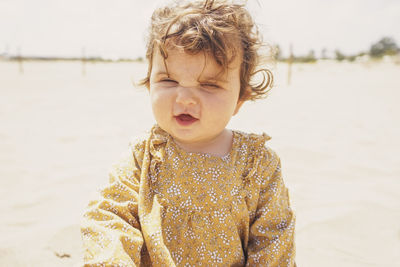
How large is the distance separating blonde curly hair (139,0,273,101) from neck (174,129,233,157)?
26 cm

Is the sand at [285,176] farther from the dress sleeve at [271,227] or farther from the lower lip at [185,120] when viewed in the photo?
the lower lip at [185,120]

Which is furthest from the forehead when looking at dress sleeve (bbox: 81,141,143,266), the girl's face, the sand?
the sand

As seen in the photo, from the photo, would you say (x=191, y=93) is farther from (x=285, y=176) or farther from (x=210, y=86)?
(x=285, y=176)

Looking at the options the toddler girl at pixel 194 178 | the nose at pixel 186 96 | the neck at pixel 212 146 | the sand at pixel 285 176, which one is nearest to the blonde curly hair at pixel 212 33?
the toddler girl at pixel 194 178

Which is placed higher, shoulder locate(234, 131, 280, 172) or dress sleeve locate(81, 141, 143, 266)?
shoulder locate(234, 131, 280, 172)

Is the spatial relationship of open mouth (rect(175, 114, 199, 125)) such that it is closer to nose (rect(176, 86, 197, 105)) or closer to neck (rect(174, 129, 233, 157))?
nose (rect(176, 86, 197, 105))

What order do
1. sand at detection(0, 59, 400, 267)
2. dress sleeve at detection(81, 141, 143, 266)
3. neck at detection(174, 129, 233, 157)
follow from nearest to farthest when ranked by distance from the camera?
dress sleeve at detection(81, 141, 143, 266) → neck at detection(174, 129, 233, 157) → sand at detection(0, 59, 400, 267)

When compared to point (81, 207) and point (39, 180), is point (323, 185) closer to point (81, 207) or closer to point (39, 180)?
point (81, 207)


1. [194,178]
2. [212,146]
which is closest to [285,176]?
[212,146]

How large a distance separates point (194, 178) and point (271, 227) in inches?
17.1

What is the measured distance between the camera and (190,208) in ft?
4.50

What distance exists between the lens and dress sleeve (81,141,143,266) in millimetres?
1190

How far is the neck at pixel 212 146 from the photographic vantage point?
5.03 feet

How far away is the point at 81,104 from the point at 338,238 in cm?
717
